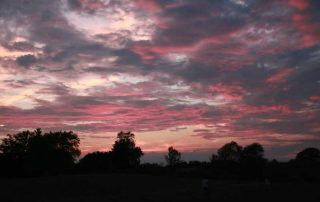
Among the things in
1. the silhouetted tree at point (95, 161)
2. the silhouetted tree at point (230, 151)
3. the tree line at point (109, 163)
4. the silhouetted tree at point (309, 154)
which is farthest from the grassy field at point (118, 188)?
the silhouetted tree at point (309, 154)

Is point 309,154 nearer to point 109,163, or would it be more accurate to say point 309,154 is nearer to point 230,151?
point 230,151

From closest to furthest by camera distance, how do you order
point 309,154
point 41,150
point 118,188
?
point 118,188 → point 41,150 → point 309,154

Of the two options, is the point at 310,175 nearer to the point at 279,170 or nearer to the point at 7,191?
the point at 279,170

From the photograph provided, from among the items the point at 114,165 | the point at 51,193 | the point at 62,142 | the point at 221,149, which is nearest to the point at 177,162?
the point at 221,149

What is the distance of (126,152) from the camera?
115688 mm

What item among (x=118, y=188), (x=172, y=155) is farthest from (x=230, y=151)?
(x=118, y=188)

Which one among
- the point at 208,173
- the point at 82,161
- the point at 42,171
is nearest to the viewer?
the point at 208,173

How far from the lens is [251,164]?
91.8 metres

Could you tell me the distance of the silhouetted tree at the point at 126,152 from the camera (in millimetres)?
115081

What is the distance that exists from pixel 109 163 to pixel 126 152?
815 cm

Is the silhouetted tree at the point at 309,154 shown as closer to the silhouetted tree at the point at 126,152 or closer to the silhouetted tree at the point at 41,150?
the silhouetted tree at the point at 126,152

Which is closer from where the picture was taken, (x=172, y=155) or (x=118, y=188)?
(x=118, y=188)

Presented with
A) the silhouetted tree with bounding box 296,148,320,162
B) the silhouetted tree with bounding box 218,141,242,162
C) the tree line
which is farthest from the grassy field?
the silhouetted tree with bounding box 296,148,320,162

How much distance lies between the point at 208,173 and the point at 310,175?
22066mm
